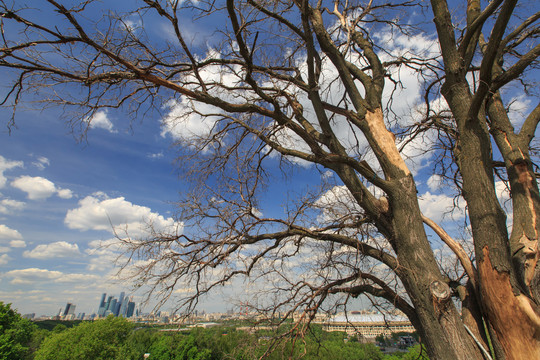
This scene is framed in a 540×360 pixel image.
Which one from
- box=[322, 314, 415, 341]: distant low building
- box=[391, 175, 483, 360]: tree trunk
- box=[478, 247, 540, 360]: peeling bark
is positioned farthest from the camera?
box=[322, 314, 415, 341]: distant low building

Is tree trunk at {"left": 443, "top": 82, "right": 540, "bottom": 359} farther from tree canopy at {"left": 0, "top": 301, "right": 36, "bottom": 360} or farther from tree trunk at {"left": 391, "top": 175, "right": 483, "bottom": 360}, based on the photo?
tree canopy at {"left": 0, "top": 301, "right": 36, "bottom": 360}

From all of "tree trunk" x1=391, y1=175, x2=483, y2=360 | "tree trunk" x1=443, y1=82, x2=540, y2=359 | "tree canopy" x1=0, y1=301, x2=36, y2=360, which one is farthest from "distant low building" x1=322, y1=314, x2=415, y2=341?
"tree canopy" x1=0, y1=301, x2=36, y2=360

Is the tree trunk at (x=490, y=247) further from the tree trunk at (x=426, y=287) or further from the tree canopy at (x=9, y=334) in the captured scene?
the tree canopy at (x=9, y=334)

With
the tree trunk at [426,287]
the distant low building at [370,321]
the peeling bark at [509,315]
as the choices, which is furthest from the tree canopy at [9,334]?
the peeling bark at [509,315]

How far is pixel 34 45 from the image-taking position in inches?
107

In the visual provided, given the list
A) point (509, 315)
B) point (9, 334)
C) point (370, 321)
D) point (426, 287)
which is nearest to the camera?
point (509, 315)

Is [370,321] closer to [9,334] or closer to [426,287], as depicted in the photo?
[426,287]

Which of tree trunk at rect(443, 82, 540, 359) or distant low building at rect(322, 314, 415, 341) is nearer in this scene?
tree trunk at rect(443, 82, 540, 359)

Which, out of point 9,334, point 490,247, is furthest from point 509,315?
point 9,334

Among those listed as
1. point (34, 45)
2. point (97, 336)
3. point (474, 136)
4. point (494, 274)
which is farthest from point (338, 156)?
point (97, 336)

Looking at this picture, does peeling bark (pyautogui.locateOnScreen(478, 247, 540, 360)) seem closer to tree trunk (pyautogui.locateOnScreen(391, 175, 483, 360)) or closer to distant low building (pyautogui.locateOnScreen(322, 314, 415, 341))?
tree trunk (pyautogui.locateOnScreen(391, 175, 483, 360))

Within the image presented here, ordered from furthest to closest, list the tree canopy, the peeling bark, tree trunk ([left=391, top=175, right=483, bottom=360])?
the tree canopy
tree trunk ([left=391, top=175, right=483, bottom=360])
the peeling bark

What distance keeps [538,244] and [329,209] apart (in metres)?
2.19

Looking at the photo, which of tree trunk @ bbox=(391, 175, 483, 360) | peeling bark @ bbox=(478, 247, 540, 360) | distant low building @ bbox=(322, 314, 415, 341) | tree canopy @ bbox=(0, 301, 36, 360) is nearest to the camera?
peeling bark @ bbox=(478, 247, 540, 360)
